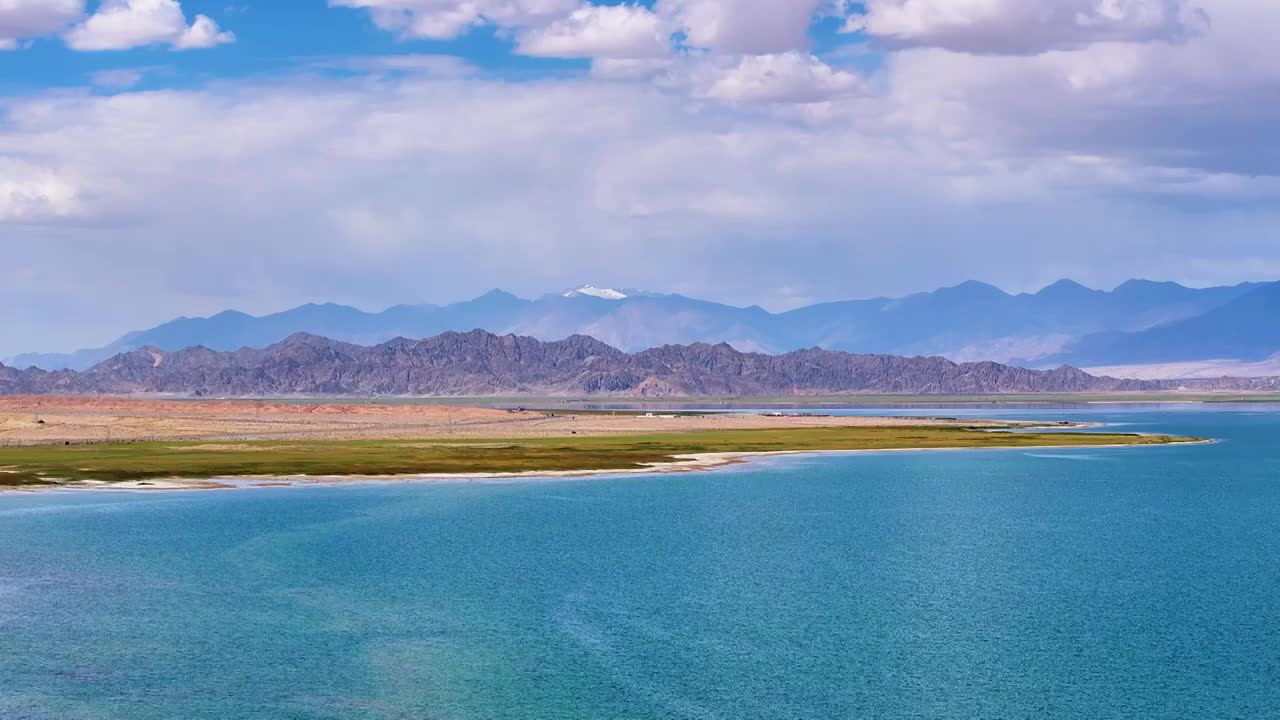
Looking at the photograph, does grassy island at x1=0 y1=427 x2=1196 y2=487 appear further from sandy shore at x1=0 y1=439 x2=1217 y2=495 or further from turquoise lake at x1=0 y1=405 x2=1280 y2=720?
turquoise lake at x1=0 y1=405 x2=1280 y2=720

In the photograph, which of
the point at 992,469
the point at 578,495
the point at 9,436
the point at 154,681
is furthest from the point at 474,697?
the point at 9,436

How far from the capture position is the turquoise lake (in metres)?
36.4

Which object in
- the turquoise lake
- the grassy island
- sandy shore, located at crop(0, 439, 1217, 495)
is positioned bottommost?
the turquoise lake

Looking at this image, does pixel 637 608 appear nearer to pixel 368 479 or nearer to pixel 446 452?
pixel 368 479

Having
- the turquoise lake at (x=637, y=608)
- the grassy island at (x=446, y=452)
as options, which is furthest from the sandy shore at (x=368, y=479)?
the turquoise lake at (x=637, y=608)

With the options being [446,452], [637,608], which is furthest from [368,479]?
[637,608]

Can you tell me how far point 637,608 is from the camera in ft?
157

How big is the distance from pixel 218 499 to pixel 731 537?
Answer: 34416mm

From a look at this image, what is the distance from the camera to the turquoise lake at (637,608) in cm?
3638

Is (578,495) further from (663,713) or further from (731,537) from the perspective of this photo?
(663,713)

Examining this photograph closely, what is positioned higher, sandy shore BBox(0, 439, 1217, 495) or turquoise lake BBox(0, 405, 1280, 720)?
sandy shore BBox(0, 439, 1217, 495)

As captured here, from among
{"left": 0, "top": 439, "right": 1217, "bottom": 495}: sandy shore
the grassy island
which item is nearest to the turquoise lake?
{"left": 0, "top": 439, "right": 1217, "bottom": 495}: sandy shore

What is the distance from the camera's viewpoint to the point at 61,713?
3469 centimetres

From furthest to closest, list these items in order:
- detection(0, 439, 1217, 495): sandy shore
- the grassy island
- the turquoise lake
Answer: the grassy island → detection(0, 439, 1217, 495): sandy shore → the turquoise lake
